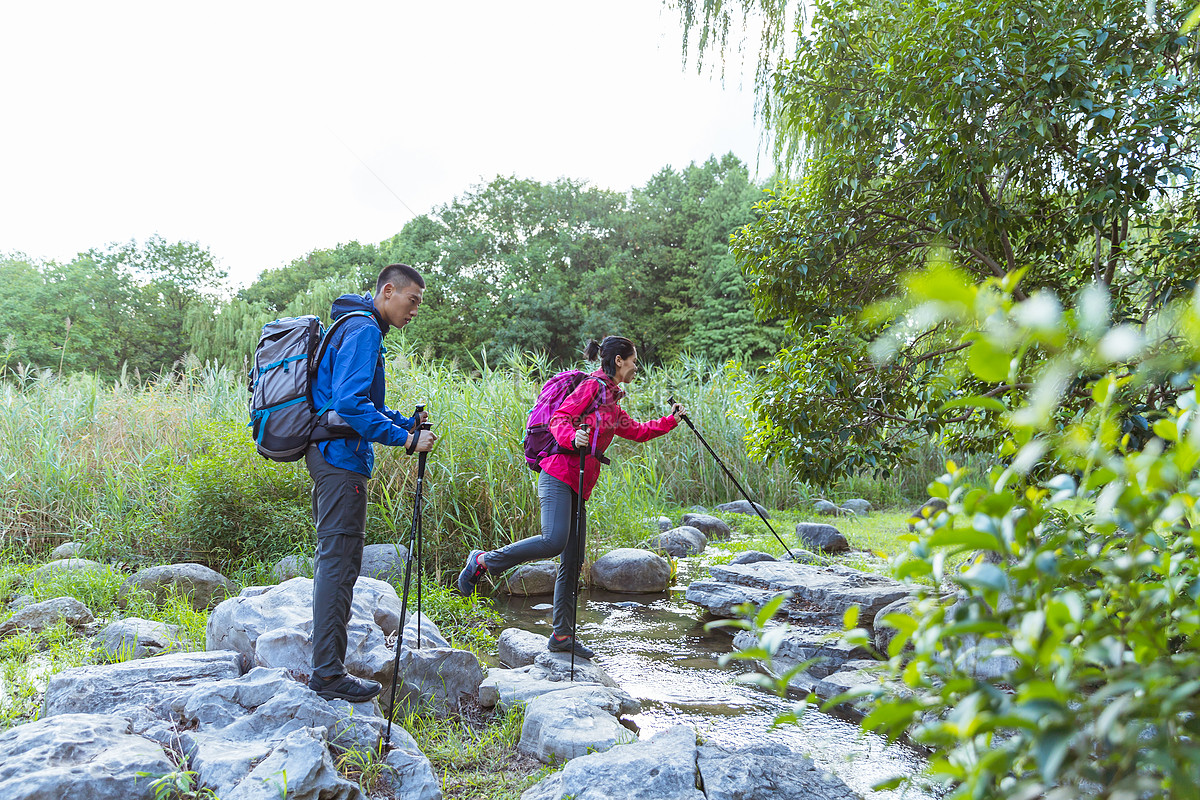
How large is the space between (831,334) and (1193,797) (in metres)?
4.33

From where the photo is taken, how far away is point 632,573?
680 centimetres

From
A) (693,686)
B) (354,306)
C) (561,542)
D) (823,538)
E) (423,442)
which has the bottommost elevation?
(693,686)

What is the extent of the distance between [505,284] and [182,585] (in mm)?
27537

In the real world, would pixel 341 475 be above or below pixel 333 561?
above

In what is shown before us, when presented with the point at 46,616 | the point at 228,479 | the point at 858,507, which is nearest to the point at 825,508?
the point at 858,507

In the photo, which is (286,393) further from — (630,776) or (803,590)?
(803,590)

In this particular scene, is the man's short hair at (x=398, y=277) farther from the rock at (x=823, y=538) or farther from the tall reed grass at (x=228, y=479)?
the rock at (x=823, y=538)

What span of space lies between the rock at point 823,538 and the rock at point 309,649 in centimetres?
567

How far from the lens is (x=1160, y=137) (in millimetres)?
3355

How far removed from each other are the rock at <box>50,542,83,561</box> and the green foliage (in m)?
5.93

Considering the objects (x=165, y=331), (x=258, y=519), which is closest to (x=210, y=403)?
(x=258, y=519)

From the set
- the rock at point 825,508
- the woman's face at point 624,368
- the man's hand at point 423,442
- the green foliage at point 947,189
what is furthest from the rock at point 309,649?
the rock at point 825,508

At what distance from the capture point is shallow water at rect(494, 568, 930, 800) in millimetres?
3297

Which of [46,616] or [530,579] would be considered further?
[530,579]
